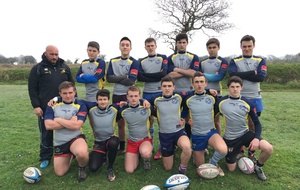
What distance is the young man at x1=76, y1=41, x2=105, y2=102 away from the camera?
542 centimetres

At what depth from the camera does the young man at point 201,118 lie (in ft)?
15.7

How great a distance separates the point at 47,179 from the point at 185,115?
297cm

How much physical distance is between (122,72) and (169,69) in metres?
1.06

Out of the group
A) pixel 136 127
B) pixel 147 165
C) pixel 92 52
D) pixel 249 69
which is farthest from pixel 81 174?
pixel 249 69

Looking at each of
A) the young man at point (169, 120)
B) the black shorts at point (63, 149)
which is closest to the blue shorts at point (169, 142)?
the young man at point (169, 120)

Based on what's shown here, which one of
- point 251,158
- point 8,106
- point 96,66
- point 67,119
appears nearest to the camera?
point 67,119

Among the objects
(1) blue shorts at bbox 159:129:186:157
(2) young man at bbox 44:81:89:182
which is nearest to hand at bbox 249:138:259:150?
(1) blue shorts at bbox 159:129:186:157

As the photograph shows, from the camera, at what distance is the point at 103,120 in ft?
16.3

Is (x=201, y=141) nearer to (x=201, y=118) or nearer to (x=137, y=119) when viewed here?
(x=201, y=118)

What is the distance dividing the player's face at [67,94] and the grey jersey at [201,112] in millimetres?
2276

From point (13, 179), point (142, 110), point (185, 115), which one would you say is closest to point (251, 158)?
point (185, 115)

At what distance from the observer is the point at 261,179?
4.54m

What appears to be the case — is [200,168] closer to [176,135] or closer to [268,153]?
[176,135]

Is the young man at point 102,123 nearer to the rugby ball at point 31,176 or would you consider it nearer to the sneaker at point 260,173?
the rugby ball at point 31,176
